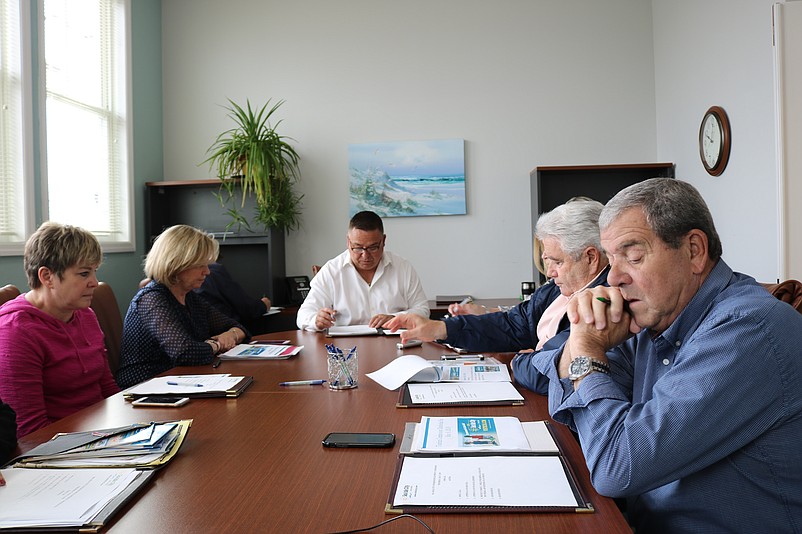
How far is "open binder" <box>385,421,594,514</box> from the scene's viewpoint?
3.39 feet

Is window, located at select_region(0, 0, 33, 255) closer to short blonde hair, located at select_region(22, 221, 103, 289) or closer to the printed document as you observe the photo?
short blonde hair, located at select_region(22, 221, 103, 289)

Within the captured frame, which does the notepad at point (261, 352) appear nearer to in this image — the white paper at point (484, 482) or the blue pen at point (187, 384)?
the blue pen at point (187, 384)

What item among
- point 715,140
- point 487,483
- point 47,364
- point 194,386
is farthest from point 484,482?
point 715,140

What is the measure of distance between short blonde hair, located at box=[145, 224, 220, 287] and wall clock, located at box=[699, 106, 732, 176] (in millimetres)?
2928

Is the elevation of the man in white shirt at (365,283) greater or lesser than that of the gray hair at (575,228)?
lesser

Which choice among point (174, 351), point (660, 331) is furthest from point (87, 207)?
point (660, 331)

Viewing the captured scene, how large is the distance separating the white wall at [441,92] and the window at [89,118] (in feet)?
2.07

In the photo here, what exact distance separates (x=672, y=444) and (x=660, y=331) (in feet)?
0.99

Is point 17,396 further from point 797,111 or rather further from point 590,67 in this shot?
point 590,67

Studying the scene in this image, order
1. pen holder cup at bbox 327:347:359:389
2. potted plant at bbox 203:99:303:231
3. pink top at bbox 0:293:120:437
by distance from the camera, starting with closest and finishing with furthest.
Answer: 1. pink top at bbox 0:293:120:437
2. pen holder cup at bbox 327:347:359:389
3. potted plant at bbox 203:99:303:231

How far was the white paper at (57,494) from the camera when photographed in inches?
39.8

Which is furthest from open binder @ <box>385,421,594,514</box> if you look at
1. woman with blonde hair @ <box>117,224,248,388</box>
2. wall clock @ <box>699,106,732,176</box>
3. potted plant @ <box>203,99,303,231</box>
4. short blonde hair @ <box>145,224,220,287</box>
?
potted plant @ <box>203,99,303,231</box>

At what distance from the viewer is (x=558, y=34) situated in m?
5.00

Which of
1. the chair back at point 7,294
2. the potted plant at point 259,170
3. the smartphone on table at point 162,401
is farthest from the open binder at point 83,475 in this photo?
the potted plant at point 259,170
